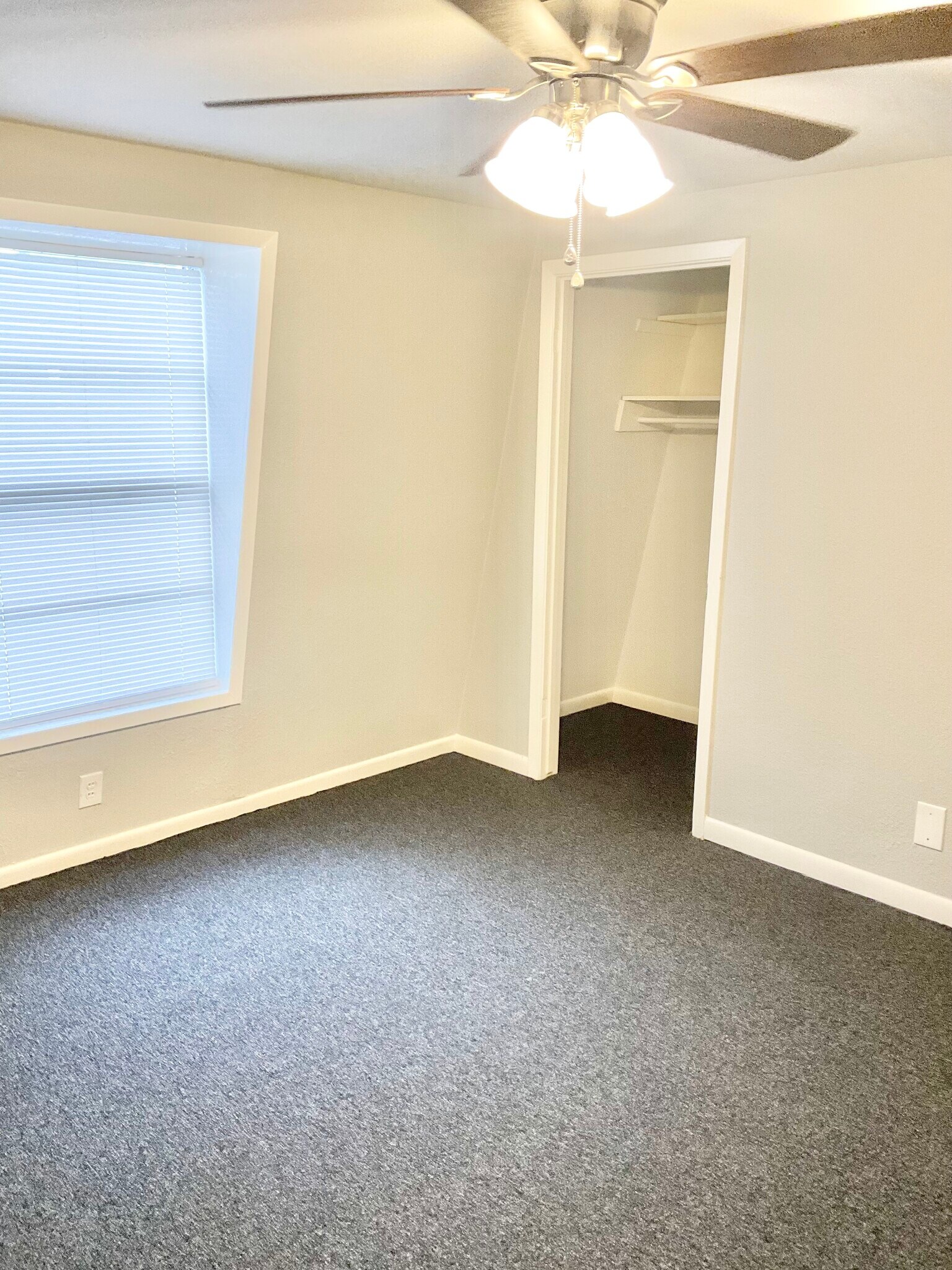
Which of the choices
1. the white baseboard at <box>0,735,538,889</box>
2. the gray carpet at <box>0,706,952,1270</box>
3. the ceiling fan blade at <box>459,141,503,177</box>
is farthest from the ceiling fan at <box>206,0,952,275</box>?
the white baseboard at <box>0,735,538,889</box>

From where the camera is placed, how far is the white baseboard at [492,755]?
434 centimetres

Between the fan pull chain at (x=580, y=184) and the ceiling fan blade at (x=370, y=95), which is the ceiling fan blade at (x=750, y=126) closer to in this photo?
the fan pull chain at (x=580, y=184)

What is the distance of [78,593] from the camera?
130 inches

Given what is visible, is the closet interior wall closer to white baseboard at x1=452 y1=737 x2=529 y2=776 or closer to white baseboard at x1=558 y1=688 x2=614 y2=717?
white baseboard at x1=558 y1=688 x2=614 y2=717

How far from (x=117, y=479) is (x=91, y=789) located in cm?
101

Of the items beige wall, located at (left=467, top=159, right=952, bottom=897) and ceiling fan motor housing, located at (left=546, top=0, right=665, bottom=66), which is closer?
ceiling fan motor housing, located at (left=546, top=0, right=665, bottom=66)

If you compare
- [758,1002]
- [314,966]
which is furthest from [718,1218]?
[314,966]

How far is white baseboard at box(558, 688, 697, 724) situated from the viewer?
518cm

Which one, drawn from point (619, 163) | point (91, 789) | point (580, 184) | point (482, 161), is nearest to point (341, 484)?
point (91, 789)

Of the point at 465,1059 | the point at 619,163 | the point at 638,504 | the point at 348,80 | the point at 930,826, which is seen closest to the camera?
the point at 619,163

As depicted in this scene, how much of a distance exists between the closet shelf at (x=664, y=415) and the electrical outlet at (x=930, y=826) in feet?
7.40

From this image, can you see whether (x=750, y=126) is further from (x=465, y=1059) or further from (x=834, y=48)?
(x=465, y=1059)

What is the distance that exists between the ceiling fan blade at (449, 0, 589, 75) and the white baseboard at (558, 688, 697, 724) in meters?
3.70

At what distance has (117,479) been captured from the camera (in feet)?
10.9
